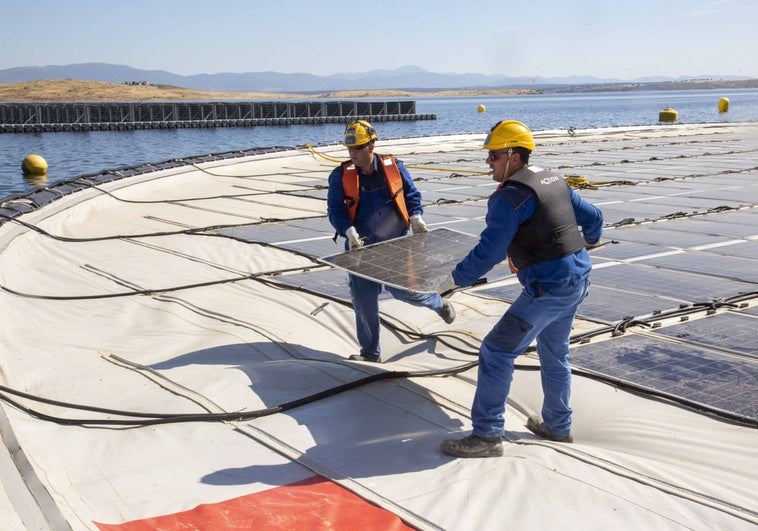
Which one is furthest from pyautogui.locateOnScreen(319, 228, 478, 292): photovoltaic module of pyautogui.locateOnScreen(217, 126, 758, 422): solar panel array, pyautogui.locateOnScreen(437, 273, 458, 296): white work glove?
pyautogui.locateOnScreen(437, 273, 458, 296): white work glove

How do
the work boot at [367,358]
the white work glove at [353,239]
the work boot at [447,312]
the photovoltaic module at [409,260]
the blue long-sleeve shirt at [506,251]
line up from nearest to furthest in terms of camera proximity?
1. the blue long-sleeve shirt at [506,251]
2. the photovoltaic module at [409,260]
3. the white work glove at [353,239]
4. the work boot at [367,358]
5. the work boot at [447,312]

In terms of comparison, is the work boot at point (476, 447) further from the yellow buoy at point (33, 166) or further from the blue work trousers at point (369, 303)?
the yellow buoy at point (33, 166)

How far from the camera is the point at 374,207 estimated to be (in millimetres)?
7094

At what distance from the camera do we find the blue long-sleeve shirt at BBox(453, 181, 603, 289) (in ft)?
16.1

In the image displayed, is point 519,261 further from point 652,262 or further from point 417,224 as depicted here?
point 652,262

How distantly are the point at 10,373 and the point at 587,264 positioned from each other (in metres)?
4.61

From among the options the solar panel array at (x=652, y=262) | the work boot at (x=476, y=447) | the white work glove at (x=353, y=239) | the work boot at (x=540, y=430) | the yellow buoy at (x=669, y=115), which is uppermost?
the yellow buoy at (x=669, y=115)

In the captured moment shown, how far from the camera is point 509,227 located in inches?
193

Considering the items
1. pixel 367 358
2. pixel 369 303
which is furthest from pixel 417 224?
pixel 367 358

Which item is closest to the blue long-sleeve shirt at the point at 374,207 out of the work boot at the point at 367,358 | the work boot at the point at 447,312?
the work boot at the point at 447,312

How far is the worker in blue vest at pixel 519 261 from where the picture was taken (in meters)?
4.93

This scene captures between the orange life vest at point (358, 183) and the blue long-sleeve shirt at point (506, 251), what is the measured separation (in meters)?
1.96

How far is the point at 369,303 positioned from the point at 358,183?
1015 mm

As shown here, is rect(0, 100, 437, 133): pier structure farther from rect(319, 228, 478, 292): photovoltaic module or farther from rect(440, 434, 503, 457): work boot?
rect(440, 434, 503, 457): work boot
